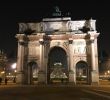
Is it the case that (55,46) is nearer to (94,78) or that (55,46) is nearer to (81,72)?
(94,78)

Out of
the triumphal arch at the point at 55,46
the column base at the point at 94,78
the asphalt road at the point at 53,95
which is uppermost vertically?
the triumphal arch at the point at 55,46

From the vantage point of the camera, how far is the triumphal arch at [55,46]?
43312mm

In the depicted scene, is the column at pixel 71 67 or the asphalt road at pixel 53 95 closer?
the asphalt road at pixel 53 95

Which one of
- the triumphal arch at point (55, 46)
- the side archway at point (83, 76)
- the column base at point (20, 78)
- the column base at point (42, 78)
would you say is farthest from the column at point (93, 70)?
the column base at point (20, 78)

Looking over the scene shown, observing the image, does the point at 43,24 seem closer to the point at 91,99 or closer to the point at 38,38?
the point at 38,38

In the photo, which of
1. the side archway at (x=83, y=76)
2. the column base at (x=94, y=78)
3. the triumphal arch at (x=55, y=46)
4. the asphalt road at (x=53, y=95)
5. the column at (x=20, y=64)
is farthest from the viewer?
the side archway at (x=83, y=76)

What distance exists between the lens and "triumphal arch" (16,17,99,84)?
4331 cm

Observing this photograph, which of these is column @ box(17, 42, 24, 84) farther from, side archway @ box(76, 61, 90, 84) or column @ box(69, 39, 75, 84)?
side archway @ box(76, 61, 90, 84)

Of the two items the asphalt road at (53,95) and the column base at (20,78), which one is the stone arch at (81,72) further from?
the asphalt road at (53,95)

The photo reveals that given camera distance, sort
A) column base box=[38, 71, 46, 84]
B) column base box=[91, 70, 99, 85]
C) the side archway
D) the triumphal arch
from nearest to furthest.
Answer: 1. column base box=[91, 70, 99, 85]
2. column base box=[38, 71, 46, 84]
3. the triumphal arch
4. the side archway

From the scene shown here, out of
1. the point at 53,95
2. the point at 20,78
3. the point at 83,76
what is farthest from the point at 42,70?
the point at 83,76

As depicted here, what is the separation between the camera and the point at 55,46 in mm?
45094

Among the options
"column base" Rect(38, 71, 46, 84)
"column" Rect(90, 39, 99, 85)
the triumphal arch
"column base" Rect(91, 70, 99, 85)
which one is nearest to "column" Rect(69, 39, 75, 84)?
the triumphal arch

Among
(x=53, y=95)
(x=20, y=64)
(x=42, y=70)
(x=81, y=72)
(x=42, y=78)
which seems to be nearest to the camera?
(x=53, y=95)
